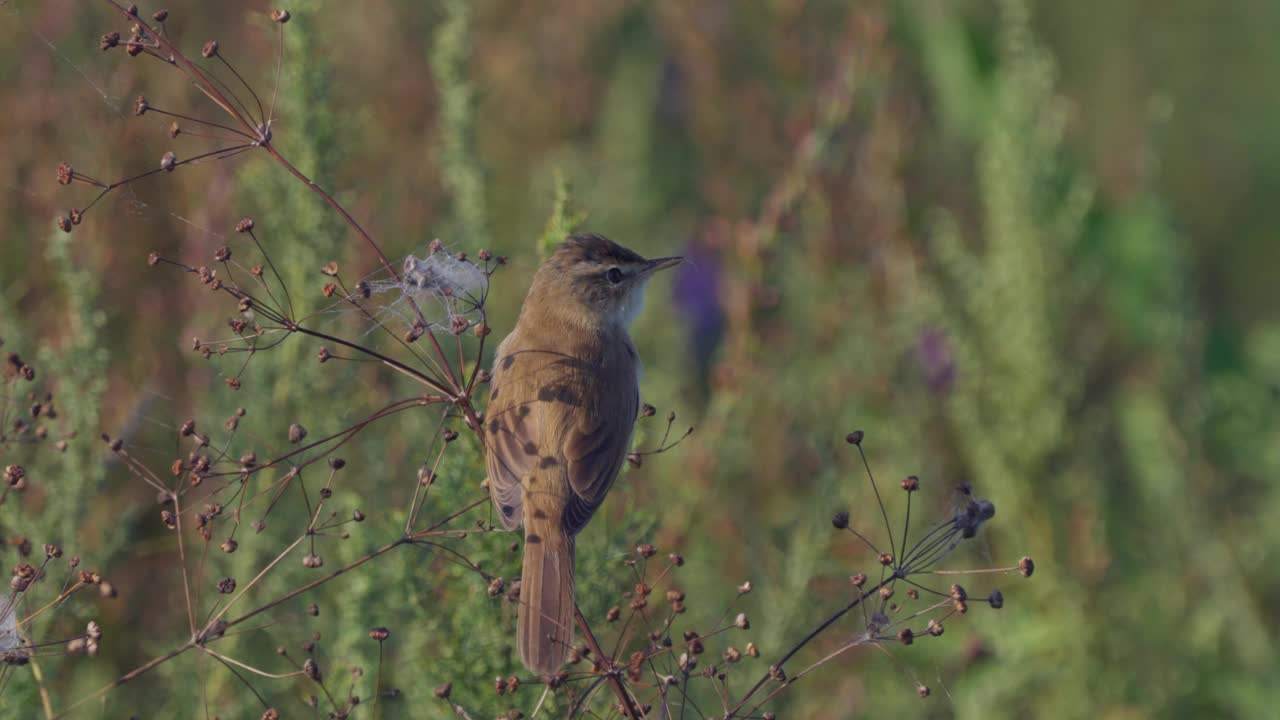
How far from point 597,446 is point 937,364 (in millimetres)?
2542

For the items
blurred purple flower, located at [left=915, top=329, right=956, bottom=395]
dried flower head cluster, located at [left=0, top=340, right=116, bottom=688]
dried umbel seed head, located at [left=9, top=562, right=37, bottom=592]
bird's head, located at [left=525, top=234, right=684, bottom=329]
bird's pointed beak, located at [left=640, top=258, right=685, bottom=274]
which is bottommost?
dried umbel seed head, located at [left=9, top=562, right=37, bottom=592]

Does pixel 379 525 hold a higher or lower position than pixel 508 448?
higher

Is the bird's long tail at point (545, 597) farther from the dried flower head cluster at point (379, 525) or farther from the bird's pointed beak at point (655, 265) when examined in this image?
the bird's pointed beak at point (655, 265)

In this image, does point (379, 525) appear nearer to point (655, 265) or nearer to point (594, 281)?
point (594, 281)

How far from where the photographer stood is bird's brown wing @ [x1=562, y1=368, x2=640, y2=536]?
115 inches

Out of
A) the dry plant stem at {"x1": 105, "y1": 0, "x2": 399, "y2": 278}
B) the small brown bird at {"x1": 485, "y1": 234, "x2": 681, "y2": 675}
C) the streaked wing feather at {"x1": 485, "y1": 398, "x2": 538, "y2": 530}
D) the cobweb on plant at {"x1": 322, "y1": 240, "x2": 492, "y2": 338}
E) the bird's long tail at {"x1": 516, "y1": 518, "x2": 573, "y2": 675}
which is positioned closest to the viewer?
the dry plant stem at {"x1": 105, "y1": 0, "x2": 399, "y2": 278}

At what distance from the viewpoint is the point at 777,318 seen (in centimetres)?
599

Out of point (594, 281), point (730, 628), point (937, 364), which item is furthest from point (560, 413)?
point (937, 364)

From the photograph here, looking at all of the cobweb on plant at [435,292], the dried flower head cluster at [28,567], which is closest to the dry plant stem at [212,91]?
the cobweb on plant at [435,292]

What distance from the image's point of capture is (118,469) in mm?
4316

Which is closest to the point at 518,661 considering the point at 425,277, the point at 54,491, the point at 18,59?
the point at 425,277

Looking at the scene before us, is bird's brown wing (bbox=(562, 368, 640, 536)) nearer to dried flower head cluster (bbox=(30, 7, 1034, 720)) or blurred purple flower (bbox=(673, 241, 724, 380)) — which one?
dried flower head cluster (bbox=(30, 7, 1034, 720))

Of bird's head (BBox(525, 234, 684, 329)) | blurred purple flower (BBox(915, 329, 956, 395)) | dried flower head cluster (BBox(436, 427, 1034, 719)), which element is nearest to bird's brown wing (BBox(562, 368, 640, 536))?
dried flower head cluster (BBox(436, 427, 1034, 719))

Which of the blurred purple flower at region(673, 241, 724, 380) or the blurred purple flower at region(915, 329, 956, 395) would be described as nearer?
the blurred purple flower at region(915, 329, 956, 395)
